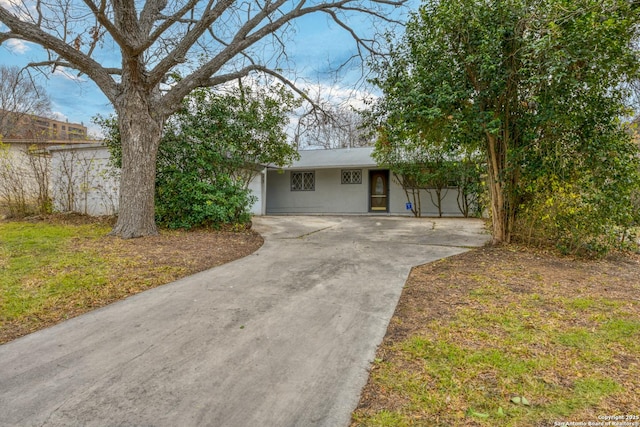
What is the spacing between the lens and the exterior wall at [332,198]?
558 inches

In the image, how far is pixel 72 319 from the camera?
9.98ft

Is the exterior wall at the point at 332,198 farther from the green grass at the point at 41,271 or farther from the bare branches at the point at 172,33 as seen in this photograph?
the green grass at the point at 41,271

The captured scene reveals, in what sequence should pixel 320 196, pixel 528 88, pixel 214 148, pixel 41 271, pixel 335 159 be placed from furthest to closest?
1. pixel 320 196
2. pixel 335 159
3. pixel 214 148
4. pixel 528 88
5. pixel 41 271

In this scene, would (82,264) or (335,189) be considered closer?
(82,264)

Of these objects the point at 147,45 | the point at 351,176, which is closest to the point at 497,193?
the point at 147,45

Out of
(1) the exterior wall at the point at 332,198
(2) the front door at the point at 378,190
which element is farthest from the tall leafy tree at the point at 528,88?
(2) the front door at the point at 378,190

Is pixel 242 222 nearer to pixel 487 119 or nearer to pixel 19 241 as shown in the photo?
pixel 19 241

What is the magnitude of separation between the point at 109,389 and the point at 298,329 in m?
1.39

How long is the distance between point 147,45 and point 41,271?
4011 mm

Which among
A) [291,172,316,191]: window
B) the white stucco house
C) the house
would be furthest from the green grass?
[291,172,316,191]: window

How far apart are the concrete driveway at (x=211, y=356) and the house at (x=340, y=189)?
34.2 feet

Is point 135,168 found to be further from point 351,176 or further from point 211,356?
point 351,176

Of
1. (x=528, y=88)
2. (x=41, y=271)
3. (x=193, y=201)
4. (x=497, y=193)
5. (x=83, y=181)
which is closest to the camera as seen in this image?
(x=41, y=271)

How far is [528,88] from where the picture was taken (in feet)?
17.0
